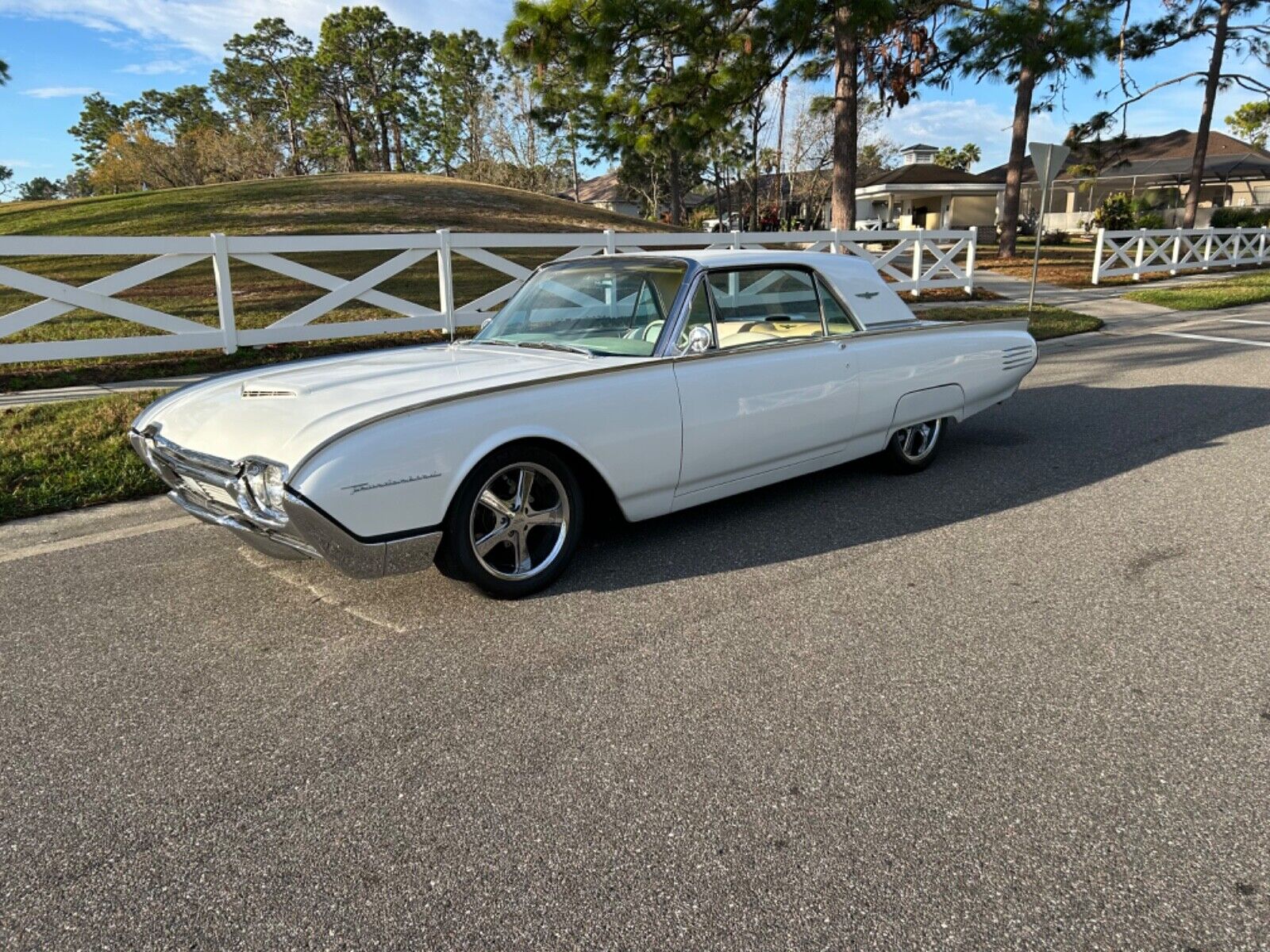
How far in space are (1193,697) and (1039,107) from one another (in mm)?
24402

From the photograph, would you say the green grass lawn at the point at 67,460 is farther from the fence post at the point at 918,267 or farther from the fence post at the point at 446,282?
the fence post at the point at 918,267

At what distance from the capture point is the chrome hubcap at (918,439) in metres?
5.29

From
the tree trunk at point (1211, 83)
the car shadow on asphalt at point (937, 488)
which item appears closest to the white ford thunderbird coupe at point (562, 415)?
the car shadow on asphalt at point (937, 488)

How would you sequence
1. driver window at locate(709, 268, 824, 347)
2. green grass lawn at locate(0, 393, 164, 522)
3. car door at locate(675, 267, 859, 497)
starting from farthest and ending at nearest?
green grass lawn at locate(0, 393, 164, 522) < driver window at locate(709, 268, 824, 347) < car door at locate(675, 267, 859, 497)

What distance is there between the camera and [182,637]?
333 cm

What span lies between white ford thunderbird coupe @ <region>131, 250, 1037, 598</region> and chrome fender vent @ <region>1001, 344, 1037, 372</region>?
1.41ft

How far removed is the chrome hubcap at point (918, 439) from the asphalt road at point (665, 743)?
89 cm

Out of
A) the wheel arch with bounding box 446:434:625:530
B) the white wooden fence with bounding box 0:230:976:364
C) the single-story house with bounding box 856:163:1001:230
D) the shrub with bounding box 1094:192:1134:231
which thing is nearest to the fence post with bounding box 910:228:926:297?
the white wooden fence with bounding box 0:230:976:364

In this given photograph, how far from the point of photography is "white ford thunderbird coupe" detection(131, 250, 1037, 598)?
10.2 ft

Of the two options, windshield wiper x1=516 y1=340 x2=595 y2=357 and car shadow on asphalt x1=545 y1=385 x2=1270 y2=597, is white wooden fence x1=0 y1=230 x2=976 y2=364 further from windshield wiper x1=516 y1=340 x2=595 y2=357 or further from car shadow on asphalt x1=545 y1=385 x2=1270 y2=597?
windshield wiper x1=516 y1=340 x2=595 y2=357

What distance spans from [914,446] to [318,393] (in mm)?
3613

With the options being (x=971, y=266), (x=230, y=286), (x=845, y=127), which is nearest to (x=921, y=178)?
(x=845, y=127)

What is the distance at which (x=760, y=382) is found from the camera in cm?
421

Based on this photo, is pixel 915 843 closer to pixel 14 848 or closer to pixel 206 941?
pixel 206 941
